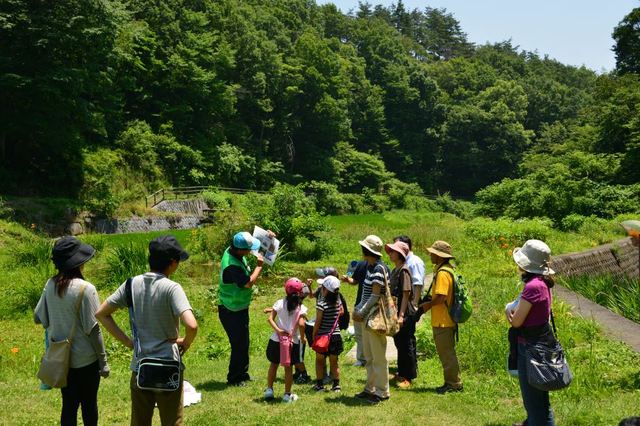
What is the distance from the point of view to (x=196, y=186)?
37062 mm

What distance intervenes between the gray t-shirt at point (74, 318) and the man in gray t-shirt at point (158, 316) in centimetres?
28

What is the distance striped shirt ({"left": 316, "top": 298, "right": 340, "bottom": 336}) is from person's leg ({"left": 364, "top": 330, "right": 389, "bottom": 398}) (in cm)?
46

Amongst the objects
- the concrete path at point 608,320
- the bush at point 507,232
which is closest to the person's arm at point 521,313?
the concrete path at point 608,320

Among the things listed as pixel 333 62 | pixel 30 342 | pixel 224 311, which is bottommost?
pixel 30 342

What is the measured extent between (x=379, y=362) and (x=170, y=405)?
247 centimetres

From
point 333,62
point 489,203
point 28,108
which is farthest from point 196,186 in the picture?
point 333,62

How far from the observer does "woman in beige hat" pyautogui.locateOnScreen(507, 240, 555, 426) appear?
439cm

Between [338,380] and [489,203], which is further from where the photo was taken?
[489,203]

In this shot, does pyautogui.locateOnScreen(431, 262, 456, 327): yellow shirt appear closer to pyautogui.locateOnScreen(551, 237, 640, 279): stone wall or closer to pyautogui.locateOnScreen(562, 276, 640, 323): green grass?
pyautogui.locateOnScreen(562, 276, 640, 323): green grass

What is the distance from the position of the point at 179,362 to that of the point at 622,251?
626 inches

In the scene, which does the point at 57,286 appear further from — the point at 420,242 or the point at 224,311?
the point at 420,242

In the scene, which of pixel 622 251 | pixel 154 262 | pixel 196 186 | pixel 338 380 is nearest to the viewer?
pixel 154 262

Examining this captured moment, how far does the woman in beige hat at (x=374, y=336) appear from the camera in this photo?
18.8ft

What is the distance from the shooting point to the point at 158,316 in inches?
157
